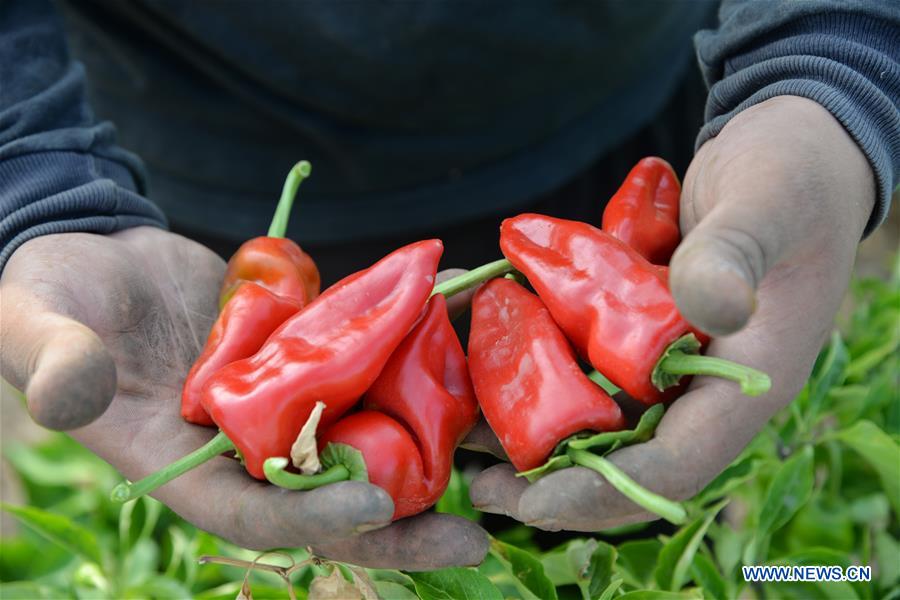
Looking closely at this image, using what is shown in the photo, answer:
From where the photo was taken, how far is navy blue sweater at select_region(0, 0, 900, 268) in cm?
154

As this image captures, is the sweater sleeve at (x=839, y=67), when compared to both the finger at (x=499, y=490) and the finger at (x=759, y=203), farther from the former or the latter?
the finger at (x=499, y=490)

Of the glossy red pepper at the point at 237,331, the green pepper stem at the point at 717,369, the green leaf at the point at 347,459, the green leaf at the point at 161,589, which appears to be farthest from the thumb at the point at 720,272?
the green leaf at the point at 161,589

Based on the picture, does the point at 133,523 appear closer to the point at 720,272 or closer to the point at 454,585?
the point at 454,585

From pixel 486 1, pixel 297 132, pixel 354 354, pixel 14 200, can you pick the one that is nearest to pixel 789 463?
pixel 354 354

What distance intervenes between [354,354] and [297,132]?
3.00ft

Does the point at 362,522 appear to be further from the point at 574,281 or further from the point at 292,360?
the point at 574,281

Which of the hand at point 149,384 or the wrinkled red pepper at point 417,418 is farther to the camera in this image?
the wrinkled red pepper at point 417,418

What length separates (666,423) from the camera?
1228mm

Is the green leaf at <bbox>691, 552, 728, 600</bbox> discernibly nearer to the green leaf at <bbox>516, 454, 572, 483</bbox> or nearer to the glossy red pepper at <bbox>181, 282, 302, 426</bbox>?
the green leaf at <bbox>516, 454, 572, 483</bbox>

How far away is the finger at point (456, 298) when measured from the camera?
163 centimetres

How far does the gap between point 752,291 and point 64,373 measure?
0.79 metres

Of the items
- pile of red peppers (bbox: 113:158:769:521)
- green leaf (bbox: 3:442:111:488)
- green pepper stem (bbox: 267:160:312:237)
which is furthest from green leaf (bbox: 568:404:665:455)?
green leaf (bbox: 3:442:111:488)

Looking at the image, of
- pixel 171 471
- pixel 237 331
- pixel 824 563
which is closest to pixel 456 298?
pixel 237 331

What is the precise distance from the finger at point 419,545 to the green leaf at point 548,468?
103 mm
